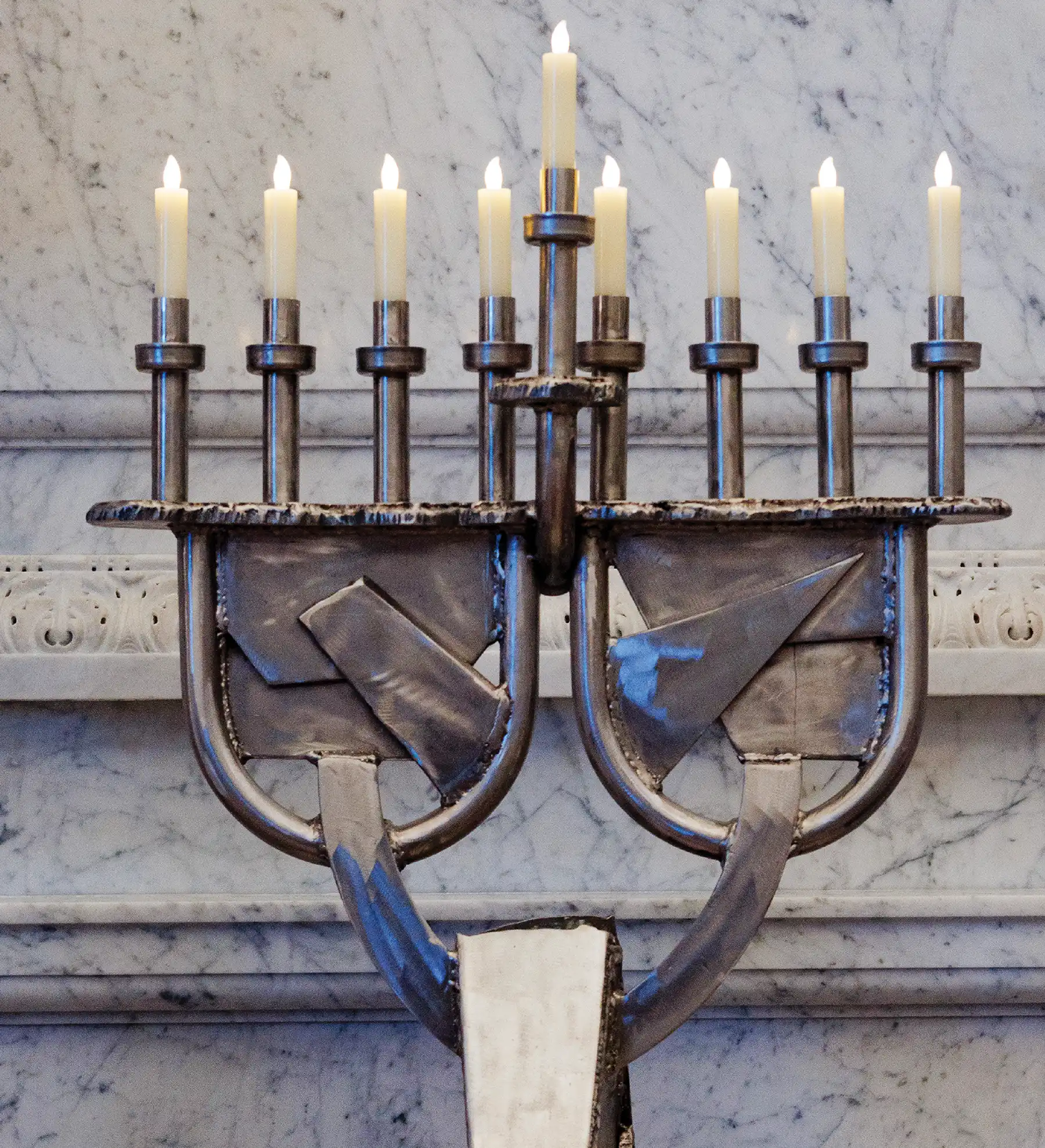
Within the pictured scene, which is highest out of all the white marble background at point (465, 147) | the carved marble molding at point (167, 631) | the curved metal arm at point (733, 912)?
the white marble background at point (465, 147)

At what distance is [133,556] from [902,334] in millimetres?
370

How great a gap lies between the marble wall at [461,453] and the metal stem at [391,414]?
9.5 inches

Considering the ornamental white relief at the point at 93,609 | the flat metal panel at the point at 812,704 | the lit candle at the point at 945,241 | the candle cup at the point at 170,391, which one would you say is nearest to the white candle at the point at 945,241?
the lit candle at the point at 945,241

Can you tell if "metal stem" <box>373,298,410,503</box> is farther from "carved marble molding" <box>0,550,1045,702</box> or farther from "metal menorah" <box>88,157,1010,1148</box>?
"carved marble molding" <box>0,550,1045,702</box>

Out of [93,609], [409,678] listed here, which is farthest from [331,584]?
[93,609]

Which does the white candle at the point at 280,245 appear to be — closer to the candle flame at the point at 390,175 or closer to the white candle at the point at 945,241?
the candle flame at the point at 390,175

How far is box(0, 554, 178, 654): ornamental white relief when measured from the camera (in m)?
0.60

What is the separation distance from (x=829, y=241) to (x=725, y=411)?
57mm

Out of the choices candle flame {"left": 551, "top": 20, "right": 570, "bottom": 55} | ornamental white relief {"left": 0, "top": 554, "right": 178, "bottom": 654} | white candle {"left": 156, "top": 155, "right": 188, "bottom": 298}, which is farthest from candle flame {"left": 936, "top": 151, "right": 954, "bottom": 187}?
ornamental white relief {"left": 0, "top": 554, "right": 178, "bottom": 654}

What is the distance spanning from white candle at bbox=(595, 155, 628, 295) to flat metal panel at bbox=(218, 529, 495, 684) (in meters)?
0.08

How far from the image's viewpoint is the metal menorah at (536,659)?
386 mm

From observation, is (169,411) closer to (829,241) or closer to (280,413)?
(280,413)

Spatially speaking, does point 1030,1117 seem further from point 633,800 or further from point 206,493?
point 206,493

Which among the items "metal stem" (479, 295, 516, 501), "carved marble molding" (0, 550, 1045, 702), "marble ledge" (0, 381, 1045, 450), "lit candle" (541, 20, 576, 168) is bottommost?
"carved marble molding" (0, 550, 1045, 702)
